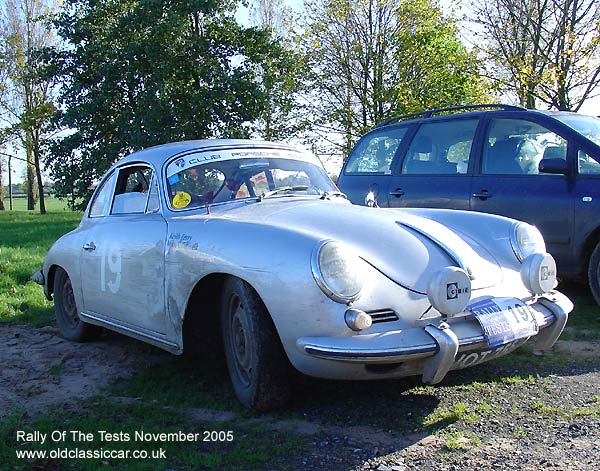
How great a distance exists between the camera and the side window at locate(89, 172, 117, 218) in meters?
5.25

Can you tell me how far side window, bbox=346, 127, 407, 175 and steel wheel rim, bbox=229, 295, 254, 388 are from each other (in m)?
3.74

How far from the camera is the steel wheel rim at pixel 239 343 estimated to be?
11.6ft

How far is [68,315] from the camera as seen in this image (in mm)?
5566

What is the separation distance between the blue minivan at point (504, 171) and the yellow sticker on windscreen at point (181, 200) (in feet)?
4.70

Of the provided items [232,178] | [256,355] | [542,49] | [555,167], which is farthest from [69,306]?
[542,49]

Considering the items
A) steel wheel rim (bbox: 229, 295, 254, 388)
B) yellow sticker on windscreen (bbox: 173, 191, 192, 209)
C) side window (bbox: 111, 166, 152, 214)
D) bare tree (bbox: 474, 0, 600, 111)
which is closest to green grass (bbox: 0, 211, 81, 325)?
side window (bbox: 111, 166, 152, 214)

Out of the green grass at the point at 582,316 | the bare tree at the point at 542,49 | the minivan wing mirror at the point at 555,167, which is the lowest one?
the green grass at the point at 582,316

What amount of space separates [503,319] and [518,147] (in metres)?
3.20

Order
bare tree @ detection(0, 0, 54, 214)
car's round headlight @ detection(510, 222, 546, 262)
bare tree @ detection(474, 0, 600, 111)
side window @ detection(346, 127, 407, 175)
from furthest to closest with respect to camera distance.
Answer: bare tree @ detection(0, 0, 54, 214), bare tree @ detection(474, 0, 600, 111), side window @ detection(346, 127, 407, 175), car's round headlight @ detection(510, 222, 546, 262)

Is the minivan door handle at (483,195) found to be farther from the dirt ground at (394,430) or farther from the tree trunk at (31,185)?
the tree trunk at (31,185)

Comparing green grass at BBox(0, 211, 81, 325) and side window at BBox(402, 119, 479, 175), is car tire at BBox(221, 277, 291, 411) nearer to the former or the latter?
green grass at BBox(0, 211, 81, 325)

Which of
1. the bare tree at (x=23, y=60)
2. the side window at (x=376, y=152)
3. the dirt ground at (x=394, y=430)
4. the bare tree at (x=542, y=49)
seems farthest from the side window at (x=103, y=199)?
the bare tree at (x=23, y=60)

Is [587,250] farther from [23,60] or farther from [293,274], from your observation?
[23,60]

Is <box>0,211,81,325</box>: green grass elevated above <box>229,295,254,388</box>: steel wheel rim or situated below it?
below
